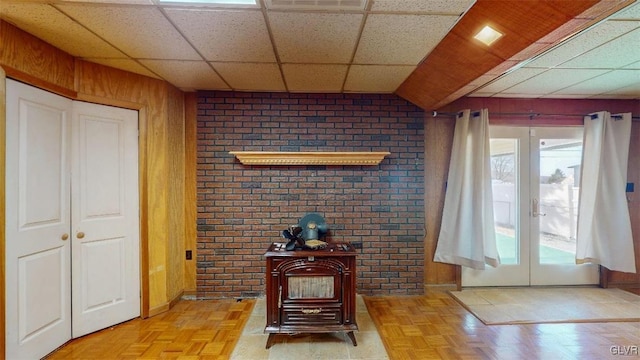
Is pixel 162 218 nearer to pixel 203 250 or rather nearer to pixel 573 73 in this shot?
pixel 203 250

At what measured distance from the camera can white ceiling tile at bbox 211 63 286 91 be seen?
2479 mm

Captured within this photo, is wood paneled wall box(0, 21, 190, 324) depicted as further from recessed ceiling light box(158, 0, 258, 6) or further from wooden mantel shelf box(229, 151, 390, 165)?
recessed ceiling light box(158, 0, 258, 6)

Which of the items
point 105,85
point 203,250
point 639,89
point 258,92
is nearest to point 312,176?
point 258,92

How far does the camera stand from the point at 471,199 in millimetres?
3111

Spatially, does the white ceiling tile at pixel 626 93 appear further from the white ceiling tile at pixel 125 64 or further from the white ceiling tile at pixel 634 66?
the white ceiling tile at pixel 125 64

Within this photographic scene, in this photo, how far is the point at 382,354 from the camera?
2121 mm

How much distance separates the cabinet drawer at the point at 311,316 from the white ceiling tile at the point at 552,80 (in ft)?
9.43

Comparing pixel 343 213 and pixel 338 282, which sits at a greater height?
pixel 343 213

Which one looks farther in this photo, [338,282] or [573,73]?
[573,73]

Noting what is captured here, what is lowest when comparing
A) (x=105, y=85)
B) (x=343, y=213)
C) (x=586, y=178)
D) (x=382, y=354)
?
(x=382, y=354)

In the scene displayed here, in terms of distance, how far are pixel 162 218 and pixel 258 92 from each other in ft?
5.48

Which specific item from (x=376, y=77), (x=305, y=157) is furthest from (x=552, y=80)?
(x=305, y=157)

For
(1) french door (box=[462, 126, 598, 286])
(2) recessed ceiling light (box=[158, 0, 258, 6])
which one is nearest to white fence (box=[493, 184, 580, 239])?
(1) french door (box=[462, 126, 598, 286])

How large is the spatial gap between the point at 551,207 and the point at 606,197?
1.71 ft
